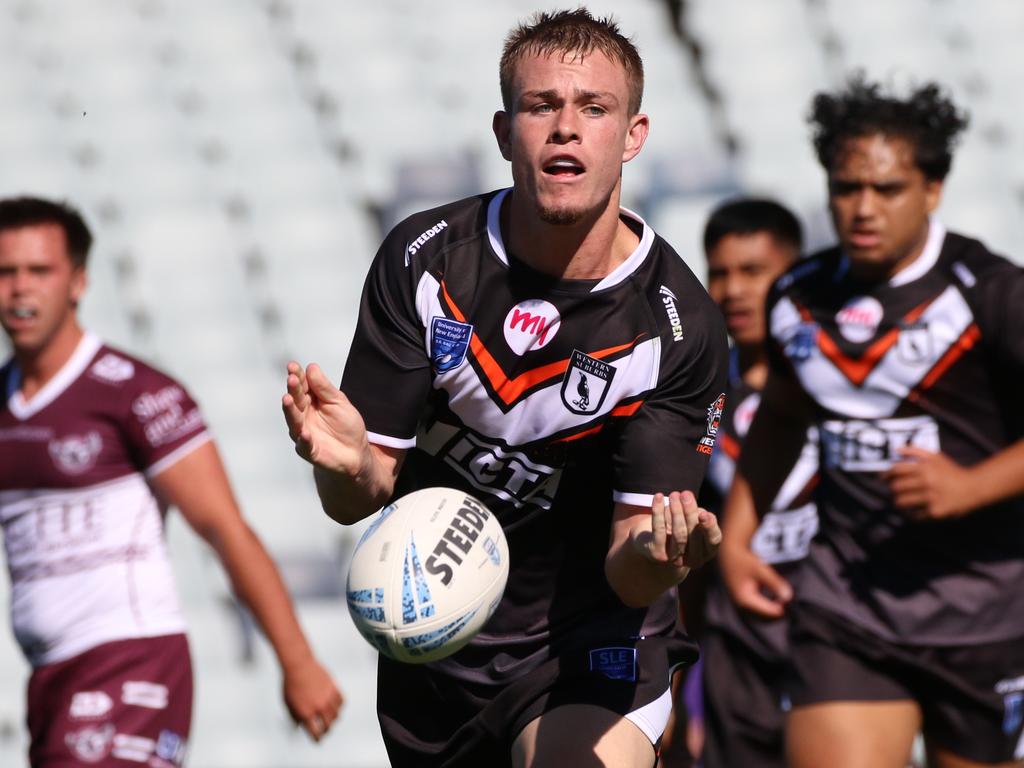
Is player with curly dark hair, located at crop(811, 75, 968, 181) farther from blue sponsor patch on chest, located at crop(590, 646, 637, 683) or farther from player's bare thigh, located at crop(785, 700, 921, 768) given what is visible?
blue sponsor patch on chest, located at crop(590, 646, 637, 683)

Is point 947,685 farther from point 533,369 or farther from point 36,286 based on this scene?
point 36,286

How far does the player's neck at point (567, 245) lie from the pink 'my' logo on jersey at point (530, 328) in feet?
0.39

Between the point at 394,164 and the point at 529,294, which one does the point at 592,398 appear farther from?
the point at 394,164

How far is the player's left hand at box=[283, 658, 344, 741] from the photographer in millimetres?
5273

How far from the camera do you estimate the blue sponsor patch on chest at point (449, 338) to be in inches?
159

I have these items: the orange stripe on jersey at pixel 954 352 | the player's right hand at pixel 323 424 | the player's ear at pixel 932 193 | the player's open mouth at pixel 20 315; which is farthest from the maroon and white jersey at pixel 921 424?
the player's open mouth at pixel 20 315

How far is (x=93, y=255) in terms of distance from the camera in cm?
1153

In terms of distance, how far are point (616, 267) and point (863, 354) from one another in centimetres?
167

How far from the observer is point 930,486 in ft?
16.3

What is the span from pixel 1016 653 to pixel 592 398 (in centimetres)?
218

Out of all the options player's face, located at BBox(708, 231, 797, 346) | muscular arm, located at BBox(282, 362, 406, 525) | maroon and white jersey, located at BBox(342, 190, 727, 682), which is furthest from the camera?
player's face, located at BBox(708, 231, 797, 346)

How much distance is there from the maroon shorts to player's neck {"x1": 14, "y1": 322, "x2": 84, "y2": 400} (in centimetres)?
106

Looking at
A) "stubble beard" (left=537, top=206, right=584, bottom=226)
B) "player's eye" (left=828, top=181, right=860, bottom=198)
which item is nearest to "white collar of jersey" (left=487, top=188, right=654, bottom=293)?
"stubble beard" (left=537, top=206, right=584, bottom=226)

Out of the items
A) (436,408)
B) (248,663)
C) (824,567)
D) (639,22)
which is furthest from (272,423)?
(436,408)
